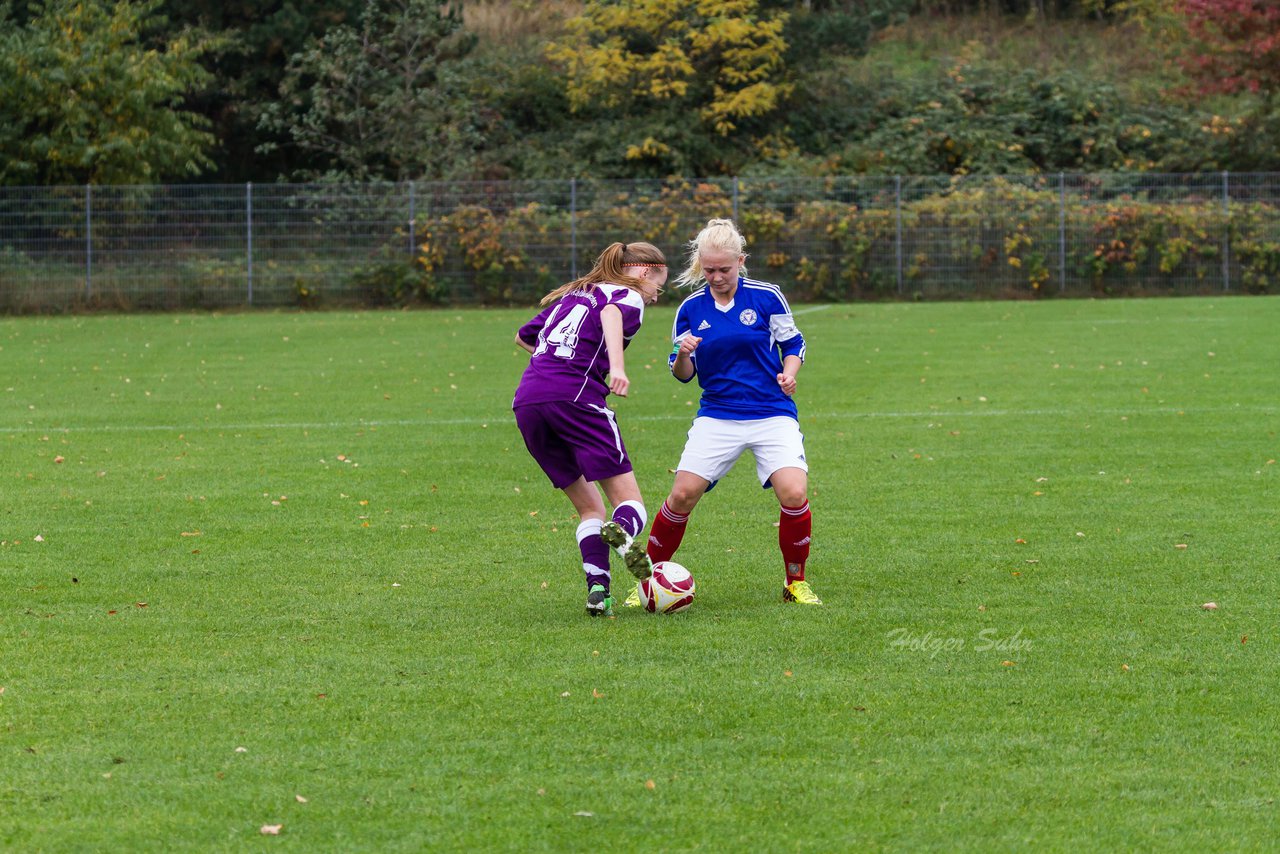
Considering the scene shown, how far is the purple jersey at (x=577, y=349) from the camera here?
665 centimetres

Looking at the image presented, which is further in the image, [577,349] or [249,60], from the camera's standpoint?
[249,60]

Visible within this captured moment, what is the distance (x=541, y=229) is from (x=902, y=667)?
82.9ft

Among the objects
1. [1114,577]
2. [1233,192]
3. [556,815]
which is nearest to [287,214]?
[1233,192]

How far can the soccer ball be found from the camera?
21.7 feet

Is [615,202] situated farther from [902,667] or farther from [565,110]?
[902,667]

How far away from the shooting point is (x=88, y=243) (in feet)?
96.6

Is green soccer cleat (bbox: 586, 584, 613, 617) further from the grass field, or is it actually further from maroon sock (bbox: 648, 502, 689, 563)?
maroon sock (bbox: 648, 502, 689, 563)

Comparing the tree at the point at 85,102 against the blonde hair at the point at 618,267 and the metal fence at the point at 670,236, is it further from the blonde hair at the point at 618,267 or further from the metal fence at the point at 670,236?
the blonde hair at the point at 618,267

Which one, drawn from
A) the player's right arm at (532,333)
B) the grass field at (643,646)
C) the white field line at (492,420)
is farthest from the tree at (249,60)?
the player's right arm at (532,333)

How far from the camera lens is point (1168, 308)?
26.3 metres

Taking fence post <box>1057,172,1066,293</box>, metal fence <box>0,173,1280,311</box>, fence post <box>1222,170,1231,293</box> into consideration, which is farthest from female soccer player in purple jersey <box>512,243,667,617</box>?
fence post <box>1222,170,1231,293</box>

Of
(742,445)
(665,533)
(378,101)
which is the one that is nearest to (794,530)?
(742,445)

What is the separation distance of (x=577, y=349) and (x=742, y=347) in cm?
74

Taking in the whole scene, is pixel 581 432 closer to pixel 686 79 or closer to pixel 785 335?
pixel 785 335
